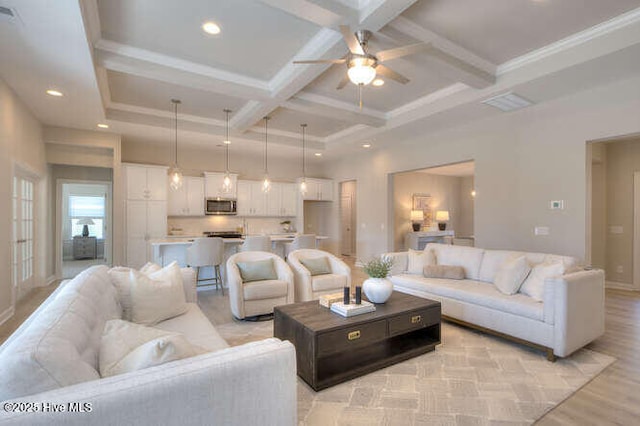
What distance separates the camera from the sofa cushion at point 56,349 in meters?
0.96

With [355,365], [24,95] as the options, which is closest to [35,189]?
[24,95]

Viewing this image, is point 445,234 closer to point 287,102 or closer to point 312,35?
point 287,102

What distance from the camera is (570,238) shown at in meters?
4.32

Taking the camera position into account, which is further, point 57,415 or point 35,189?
point 35,189

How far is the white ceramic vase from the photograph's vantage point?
9.62 ft

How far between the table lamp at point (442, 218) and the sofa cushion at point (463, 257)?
5.38 m

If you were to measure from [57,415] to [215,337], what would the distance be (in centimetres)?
134

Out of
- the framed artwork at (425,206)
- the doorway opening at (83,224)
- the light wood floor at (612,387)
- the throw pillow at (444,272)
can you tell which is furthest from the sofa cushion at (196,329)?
the doorway opening at (83,224)

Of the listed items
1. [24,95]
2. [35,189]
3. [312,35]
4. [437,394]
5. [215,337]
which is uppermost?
[312,35]

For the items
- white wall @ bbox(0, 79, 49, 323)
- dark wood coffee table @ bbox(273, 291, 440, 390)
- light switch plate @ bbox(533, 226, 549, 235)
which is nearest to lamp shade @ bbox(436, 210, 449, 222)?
light switch plate @ bbox(533, 226, 549, 235)

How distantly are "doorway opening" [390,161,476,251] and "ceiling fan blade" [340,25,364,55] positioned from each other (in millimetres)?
5531

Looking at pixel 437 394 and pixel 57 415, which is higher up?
pixel 57 415

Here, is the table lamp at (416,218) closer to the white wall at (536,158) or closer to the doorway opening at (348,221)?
the doorway opening at (348,221)

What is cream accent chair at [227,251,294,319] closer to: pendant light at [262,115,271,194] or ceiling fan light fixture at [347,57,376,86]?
pendant light at [262,115,271,194]
